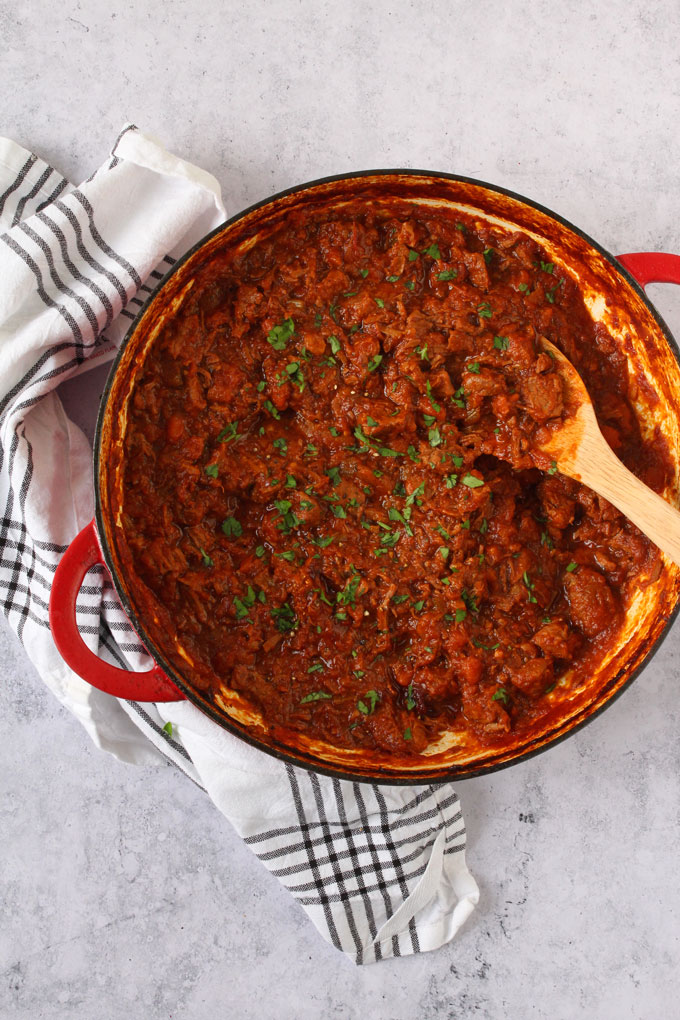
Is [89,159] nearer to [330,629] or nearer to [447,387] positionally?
[447,387]

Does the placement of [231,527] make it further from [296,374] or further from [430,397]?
[430,397]

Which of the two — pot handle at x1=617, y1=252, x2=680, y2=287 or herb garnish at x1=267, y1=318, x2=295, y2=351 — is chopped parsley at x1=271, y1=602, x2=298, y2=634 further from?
pot handle at x1=617, y1=252, x2=680, y2=287

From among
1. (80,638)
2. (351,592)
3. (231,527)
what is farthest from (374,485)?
(80,638)

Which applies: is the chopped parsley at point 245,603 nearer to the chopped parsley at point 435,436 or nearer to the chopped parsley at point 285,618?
the chopped parsley at point 285,618

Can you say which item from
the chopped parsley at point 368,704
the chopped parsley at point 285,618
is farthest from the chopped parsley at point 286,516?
the chopped parsley at point 368,704

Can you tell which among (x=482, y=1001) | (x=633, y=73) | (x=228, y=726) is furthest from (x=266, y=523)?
(x=633, y=73)

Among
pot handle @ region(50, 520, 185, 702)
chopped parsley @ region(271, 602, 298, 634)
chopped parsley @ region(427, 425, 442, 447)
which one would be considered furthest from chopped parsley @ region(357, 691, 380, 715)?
chopped parsley @ region(427, 425, 442, 447)

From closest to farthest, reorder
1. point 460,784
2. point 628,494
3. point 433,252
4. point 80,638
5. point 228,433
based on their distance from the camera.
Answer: point 80,638 → point 628,494 → point 228,433 → point 433,252 → point 460,784
